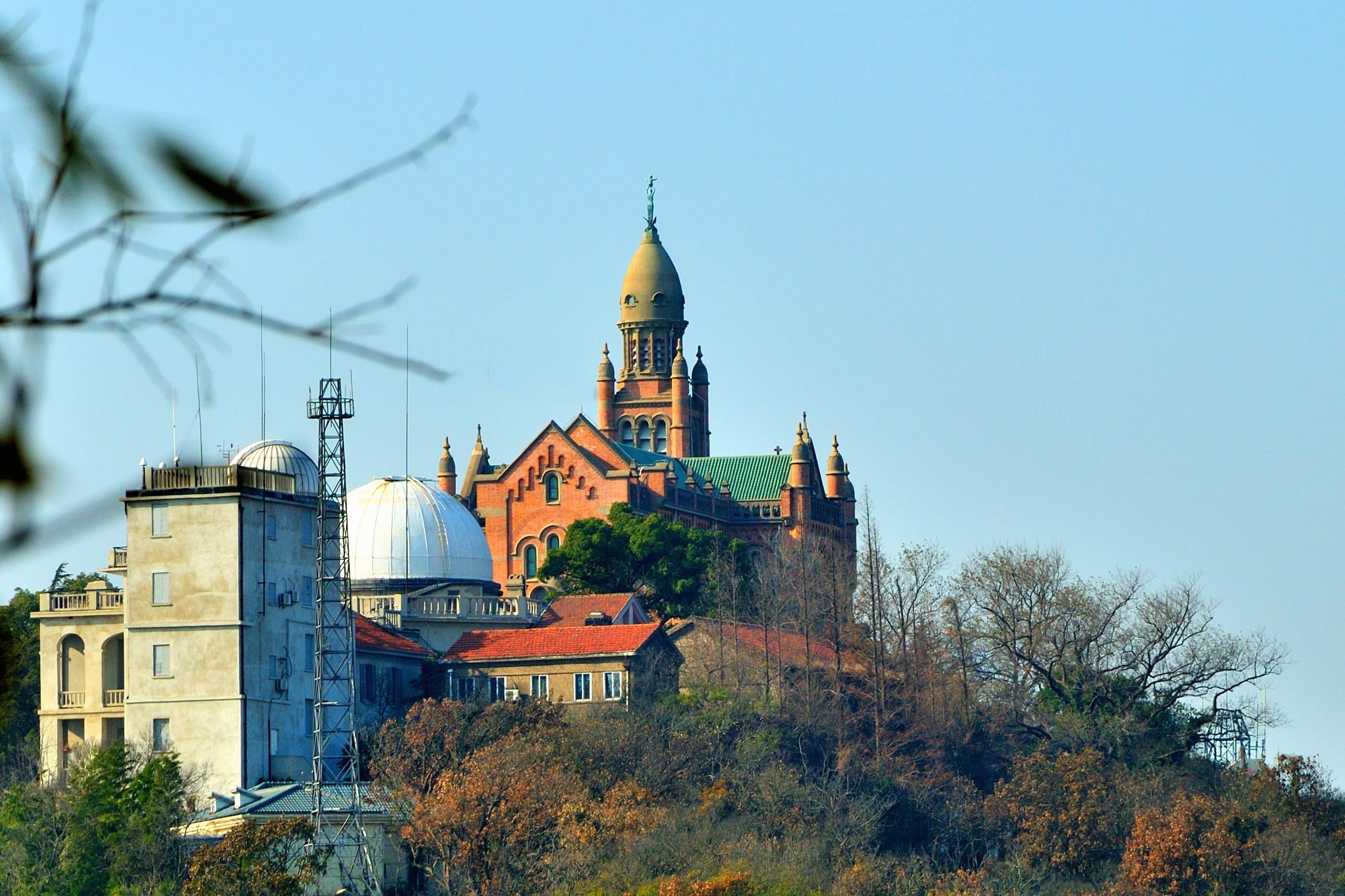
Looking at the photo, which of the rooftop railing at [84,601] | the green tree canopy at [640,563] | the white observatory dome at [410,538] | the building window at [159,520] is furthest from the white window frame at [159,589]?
the green tree canopy at [640,563]

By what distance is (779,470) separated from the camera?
97.7 m

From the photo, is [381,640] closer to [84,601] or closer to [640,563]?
[84,601]

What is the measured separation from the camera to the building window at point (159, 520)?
53.0 meters

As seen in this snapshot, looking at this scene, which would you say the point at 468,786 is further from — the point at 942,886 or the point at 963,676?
the point at 963,676

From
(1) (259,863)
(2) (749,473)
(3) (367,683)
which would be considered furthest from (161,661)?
(2) (749,473)

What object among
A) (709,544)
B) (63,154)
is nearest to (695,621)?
(709,544)

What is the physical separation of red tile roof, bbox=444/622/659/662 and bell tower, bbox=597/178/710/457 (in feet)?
142

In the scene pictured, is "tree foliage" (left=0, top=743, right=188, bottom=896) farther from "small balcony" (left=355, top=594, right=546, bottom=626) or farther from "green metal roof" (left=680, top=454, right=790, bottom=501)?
"green metal roof" (left=680, top=454, right=790, bottom=501)

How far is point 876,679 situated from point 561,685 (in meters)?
8.41

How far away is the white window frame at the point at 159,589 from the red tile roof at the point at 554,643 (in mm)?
9653

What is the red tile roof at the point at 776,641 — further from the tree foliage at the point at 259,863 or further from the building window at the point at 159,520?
the tree foliage at the point at 259,863

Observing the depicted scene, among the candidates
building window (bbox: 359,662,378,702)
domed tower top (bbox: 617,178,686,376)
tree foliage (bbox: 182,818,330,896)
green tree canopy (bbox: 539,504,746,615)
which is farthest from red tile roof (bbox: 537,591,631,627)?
domed tower top (bbox: 617,178,686,376)

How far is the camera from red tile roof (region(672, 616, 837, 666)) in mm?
63938

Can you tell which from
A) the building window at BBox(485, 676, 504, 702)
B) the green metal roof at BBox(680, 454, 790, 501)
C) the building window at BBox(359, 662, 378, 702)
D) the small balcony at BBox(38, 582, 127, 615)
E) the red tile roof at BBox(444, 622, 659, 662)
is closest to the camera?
the small balcony at BBox(38, 582, 127, 615)
